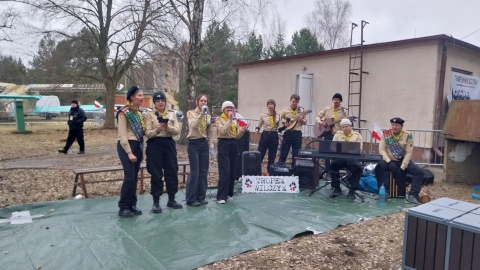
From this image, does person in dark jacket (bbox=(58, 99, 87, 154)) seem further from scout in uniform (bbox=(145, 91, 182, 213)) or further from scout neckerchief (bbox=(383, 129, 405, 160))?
scout neckerchief (bbox=(383, 129, 405, 160))

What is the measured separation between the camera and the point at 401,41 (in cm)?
946

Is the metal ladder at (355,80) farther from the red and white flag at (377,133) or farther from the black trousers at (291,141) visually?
the black trousers at (291,141)

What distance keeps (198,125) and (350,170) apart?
104 inches

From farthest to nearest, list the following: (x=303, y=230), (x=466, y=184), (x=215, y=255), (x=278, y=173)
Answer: (x=466, y=184) → (x=278, y=173) → (x=303, y=230) → (x=215, y=255)

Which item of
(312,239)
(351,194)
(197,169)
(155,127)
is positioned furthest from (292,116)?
(312,239)

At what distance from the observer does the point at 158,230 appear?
158 inches

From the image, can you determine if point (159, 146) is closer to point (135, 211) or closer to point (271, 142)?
point (135, 211)

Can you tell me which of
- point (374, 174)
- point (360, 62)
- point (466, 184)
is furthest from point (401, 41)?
point (374, 174)

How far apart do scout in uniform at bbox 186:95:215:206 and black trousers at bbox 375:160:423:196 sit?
2.92 metres

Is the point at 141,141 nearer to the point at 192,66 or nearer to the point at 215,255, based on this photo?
the point at 215,255

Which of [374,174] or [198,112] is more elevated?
[198,112]

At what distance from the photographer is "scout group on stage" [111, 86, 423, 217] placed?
4.43 meters

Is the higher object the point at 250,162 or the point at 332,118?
the point at 332,118

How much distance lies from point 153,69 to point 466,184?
47.1ft
